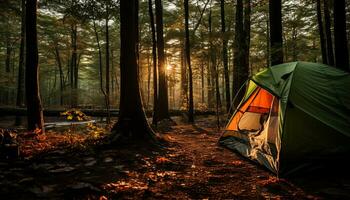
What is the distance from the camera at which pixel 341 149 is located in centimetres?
440

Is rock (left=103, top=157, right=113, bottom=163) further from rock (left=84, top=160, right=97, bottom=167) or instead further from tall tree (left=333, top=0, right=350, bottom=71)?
tall tree (left=333, top=0, right=350, bottom=71)

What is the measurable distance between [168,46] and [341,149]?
2082 cm

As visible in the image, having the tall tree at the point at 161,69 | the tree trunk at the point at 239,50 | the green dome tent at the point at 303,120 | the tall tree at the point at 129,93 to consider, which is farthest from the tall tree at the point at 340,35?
the tall tree at the point at 161,69

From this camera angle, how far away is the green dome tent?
4.41 m

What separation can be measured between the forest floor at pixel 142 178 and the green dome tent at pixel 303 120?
358 millimetres

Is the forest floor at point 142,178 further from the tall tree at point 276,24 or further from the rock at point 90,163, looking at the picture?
the tall tree at point 276,24

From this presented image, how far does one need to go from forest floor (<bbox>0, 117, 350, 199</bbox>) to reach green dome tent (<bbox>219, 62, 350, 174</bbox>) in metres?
0.36

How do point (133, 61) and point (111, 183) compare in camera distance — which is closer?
point (111, 183)

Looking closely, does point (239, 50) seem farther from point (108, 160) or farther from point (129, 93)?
point (108, 160)

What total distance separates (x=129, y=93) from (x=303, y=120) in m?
4.71

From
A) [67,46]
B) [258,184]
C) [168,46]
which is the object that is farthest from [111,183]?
[67,46]

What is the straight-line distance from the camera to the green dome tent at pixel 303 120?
14.5 feet

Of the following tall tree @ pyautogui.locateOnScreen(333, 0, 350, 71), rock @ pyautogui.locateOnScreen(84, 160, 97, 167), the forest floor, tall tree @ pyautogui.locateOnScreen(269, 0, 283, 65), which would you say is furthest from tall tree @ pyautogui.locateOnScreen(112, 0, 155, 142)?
tall tree @ pyautogui.locateOnScreen(333, 0, 350, 71)

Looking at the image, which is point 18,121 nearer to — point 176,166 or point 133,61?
point 133,61
